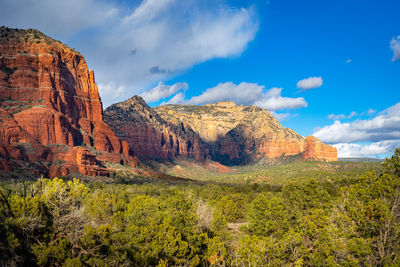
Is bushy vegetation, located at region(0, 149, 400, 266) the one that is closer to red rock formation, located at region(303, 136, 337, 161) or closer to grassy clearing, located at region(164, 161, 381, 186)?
grassy clearing, located at region(164, 161, 381, 186)

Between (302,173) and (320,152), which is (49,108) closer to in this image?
(302,173)

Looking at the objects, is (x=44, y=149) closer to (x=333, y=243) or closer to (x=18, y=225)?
(x=18, y=225)

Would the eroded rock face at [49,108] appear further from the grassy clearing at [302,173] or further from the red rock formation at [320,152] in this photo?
the red rock formation at [320,152]

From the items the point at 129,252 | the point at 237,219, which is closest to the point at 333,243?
the point at 129,252

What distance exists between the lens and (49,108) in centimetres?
9375

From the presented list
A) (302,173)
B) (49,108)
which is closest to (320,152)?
(302,173)

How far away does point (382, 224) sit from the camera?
59.6 ft

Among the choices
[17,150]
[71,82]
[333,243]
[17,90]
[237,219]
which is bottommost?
[237,219]

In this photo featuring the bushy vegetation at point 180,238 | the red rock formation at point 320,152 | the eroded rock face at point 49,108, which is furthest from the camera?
the red rock formation at point 320,152

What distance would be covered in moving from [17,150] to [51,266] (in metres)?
75.2

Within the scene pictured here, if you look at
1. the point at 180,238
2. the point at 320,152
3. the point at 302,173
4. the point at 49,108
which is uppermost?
the point at 49,108

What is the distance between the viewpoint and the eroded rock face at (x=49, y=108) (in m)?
83.1

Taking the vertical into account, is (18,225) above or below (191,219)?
above

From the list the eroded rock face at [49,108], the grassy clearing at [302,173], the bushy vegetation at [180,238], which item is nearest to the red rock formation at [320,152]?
the grassy clearing at [302,173]
